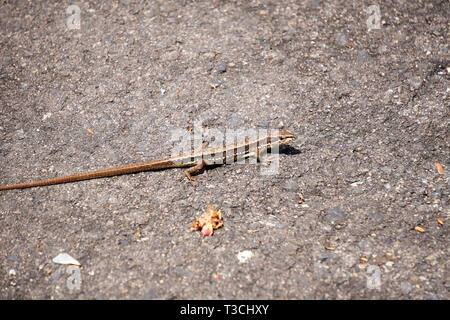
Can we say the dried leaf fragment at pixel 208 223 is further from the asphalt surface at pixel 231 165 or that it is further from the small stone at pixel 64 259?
the small stone at pixel 64 259

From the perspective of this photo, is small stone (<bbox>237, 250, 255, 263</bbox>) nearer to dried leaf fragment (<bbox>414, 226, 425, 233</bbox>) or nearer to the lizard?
the lizard

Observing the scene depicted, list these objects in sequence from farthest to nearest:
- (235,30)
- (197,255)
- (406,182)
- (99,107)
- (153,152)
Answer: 1. (235,30)
2. (99,107)
3. (153,152)
4. (406,182)
5. (197,255)

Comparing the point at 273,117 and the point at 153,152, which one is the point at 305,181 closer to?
the point at 273,117

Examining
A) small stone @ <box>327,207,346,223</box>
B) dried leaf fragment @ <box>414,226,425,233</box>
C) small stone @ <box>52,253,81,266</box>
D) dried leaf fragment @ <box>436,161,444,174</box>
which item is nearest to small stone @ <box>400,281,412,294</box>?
dried leaf fragment @ <box>414,226,425,233</box>

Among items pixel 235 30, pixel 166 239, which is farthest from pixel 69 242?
pixel 235 30

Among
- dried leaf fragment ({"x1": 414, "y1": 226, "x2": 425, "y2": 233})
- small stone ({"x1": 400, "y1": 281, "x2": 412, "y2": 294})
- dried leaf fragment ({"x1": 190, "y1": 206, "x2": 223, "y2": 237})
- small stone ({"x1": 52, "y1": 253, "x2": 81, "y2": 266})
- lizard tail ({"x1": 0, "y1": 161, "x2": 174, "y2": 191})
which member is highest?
lizard tail ({"x1": 0, "y1": 161, "x2": 174, "y2": 191})
